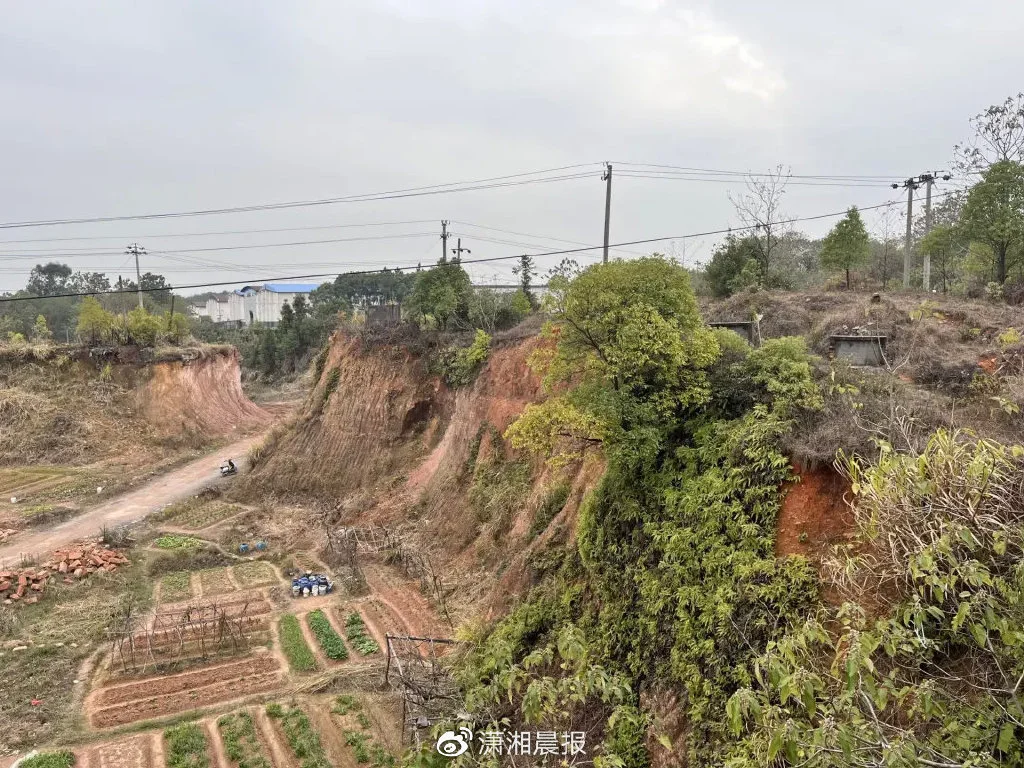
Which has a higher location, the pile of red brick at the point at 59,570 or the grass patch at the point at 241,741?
the pile of red brick at the point at 59,570

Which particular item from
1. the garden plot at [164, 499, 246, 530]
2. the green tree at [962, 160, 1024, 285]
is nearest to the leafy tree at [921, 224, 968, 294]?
the green tree at [962, 160, 1024, 285]

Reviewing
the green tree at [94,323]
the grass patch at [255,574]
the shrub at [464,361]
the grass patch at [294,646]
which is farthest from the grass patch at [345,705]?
the green tree at [94,323]

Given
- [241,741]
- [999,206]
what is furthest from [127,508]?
[999,206]

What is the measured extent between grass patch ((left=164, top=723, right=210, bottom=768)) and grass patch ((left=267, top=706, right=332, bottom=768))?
1357 millimetres

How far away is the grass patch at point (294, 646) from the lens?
14.8m

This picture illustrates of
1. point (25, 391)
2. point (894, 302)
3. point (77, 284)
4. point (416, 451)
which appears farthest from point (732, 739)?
point (77, 284)

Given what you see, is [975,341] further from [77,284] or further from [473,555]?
[77,284]

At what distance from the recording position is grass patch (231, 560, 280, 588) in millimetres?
19531

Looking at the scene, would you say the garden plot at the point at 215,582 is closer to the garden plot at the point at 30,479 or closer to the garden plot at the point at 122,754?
the garden plot at the point at 122,754

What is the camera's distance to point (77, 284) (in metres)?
82.9

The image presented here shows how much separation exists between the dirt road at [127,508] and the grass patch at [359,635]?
42.5 ft

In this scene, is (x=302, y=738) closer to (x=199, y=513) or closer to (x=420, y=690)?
(x=420, y=690)

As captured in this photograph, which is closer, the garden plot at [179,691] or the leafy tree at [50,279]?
the garden plot at [179,691]

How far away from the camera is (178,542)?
2308 cm
